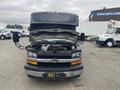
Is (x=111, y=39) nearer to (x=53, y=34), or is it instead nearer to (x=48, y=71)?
(x=53, y=34)

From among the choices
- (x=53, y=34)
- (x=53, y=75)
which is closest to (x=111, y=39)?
(x=53, y=34)

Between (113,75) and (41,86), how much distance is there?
3.10 m

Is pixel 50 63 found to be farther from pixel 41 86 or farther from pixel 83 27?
pixel 83 27

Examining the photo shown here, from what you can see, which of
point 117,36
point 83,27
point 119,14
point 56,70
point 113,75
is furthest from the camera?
point 119,14

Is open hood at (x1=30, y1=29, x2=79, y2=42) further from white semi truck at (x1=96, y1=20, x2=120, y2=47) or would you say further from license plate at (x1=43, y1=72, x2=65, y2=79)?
white semi truck at (x1=96, y1=20, x2=120, y2=47)

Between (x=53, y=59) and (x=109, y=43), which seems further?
(x=109, y=43)

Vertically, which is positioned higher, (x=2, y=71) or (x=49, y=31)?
(x=49, y=31)

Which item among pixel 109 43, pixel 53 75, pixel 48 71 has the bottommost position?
pixel 109 43

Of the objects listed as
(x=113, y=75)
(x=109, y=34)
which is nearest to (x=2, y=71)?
(x=113, y=75)

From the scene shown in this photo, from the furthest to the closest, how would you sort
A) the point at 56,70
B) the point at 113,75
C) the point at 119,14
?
1. the point at 119,14
2. the point at 113,75
3. the point at 56,70

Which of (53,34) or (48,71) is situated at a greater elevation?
(53,34)

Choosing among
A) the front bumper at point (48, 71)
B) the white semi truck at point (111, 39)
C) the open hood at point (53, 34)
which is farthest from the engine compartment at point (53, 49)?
the white semi truck at point (111, 39)

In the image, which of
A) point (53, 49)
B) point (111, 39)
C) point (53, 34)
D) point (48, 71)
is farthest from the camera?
point (111, 39)

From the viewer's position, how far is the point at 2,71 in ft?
32.4
